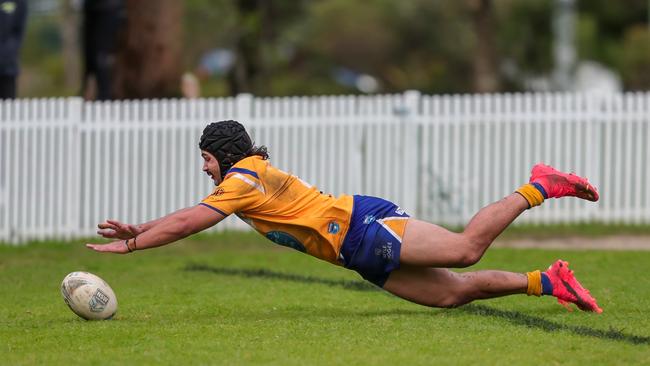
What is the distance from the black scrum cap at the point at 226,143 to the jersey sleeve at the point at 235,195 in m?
0.25

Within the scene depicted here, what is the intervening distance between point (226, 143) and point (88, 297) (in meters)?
1.46

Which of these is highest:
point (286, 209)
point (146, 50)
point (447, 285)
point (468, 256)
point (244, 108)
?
point (146, 50)

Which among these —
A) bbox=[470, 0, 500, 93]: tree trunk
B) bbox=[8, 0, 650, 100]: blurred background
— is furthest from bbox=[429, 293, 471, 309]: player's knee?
bbox=[470, 0, 500, 93]: tree trunk

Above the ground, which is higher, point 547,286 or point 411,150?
point 411,150

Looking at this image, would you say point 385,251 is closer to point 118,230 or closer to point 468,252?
point 468,252

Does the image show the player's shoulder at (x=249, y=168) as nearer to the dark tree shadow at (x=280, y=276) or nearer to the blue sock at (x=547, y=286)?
the blue sock at (x=547, y=286)

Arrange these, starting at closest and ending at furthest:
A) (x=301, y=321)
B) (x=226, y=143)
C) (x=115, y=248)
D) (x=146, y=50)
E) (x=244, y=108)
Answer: (x=115, y=248)
(x=226, y=143)
(x=301, y=321)
(x=244, y=108)
(x=146, y=50)

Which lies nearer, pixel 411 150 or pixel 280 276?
pixel 280 276

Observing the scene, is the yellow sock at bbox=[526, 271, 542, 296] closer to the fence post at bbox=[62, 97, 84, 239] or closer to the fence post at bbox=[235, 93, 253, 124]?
the fence post at bbox=[235, 93, 253, 124]

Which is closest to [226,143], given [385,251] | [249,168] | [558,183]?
[249,168]

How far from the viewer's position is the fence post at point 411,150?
1589 centimetres

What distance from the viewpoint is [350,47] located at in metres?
58.2

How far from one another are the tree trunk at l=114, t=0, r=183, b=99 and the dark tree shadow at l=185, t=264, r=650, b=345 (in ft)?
27.0

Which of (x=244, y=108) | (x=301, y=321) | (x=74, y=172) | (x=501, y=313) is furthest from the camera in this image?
(x=244, y=108)
